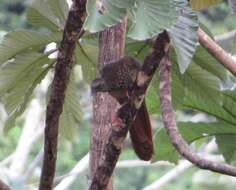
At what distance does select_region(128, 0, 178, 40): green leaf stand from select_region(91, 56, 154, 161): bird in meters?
0.12

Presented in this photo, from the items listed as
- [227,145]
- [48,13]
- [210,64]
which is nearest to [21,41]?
[48,13]

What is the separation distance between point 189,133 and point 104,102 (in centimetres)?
33

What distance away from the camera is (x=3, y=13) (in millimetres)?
6711

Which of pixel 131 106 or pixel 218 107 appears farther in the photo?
pixel 218 107

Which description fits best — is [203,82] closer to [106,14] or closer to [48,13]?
[48,13]

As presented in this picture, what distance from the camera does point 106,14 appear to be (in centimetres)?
102

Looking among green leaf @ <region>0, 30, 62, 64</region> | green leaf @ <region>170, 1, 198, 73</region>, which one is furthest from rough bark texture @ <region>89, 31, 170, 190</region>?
green leaf @ <region>0, 30, 62, 64</region>

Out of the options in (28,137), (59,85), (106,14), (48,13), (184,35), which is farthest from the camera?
(28,137)

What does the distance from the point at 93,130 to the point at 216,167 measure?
40 cm

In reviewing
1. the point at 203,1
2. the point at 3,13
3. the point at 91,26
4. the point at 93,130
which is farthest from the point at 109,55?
the point at 3,13

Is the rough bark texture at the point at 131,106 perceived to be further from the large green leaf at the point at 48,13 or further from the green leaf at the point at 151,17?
the large green leaf at the point at 48,13

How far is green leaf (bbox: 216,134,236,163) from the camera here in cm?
171

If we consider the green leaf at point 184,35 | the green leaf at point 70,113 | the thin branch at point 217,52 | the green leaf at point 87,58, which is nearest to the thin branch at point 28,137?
the green leaf at point 70,113

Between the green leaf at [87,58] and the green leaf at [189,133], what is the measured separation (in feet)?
0.78
